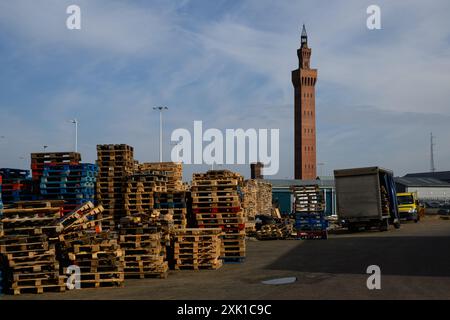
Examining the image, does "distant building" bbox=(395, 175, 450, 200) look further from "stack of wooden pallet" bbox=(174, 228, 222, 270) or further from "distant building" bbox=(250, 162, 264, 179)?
"stack of wooden pallet" bbox=(174, 228, 222, 270)

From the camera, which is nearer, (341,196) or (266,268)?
(266,268)

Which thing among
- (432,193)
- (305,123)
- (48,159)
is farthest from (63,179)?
(432,193)

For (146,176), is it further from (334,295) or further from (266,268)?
(334,295)

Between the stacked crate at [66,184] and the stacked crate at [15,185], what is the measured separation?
78cm

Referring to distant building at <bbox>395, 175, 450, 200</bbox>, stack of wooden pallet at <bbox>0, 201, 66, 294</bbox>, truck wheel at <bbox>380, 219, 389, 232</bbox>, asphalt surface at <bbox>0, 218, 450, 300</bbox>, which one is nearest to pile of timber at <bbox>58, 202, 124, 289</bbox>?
stack of wooden pallet at <bbox>0, 201, 66, 294</bbox>

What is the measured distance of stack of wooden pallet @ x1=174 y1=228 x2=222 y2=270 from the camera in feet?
53.0

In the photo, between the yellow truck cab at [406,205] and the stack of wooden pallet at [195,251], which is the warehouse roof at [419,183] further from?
the stack of wooden pallet at [195,251]

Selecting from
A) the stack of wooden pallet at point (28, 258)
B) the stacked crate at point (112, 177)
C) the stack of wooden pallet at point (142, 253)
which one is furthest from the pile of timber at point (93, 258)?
the stacked crate at point (112, 177)

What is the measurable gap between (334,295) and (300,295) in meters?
0.67

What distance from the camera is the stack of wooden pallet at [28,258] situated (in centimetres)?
1239

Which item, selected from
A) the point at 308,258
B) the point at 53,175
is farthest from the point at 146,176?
the point at 308,258

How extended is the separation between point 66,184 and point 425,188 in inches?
2957

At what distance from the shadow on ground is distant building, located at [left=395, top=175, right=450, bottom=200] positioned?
2467 inches
